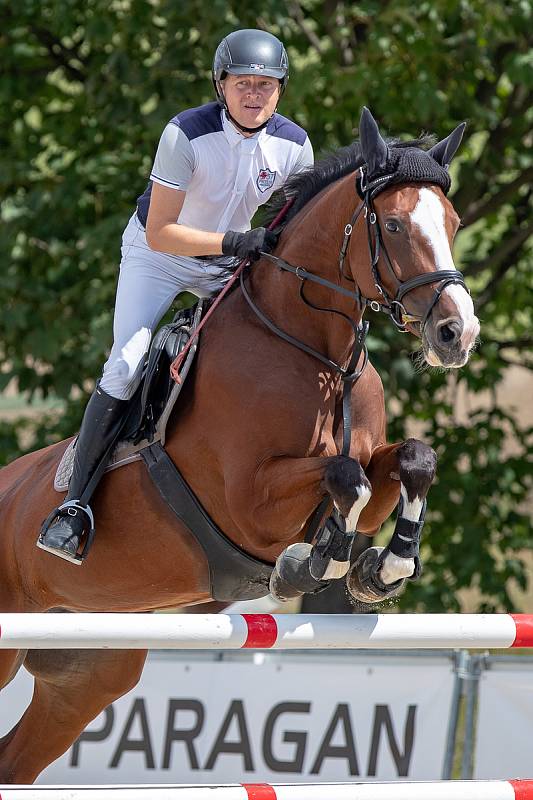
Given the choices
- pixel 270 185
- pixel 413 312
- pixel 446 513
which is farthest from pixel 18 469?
pixel 446 513

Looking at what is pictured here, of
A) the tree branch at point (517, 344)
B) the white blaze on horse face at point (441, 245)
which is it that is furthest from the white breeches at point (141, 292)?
the tree branch at point (517, 344)

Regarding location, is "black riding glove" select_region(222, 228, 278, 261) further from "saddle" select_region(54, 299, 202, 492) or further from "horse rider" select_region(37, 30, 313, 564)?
"saddle" select_region(54, 299, 202, 492)

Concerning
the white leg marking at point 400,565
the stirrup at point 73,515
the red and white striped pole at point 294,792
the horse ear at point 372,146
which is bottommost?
the red and white striped pole at point 294,792

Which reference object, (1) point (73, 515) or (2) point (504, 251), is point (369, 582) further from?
(2) point (504, 251)

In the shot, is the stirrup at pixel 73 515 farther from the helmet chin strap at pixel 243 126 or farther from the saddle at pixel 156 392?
the helmet chin strap at pixel 243 126

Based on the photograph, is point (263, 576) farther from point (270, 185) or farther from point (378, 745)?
point (378, 745)

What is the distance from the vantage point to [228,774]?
6.84 meters

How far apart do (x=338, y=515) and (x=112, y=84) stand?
5.74 m

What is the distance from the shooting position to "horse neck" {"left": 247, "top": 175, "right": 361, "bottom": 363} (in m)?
4.61

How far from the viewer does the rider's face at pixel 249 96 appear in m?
4.74

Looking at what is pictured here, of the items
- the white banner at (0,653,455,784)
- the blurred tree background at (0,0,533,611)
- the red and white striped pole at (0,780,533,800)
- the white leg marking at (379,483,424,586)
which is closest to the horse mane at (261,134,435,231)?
the white leg marking at (379,483,424,586)

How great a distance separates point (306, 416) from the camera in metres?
4.53

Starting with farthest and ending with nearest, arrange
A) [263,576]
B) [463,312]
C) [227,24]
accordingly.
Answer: [227,24], [263,576], [463,312]

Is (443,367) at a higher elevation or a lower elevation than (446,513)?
higher
